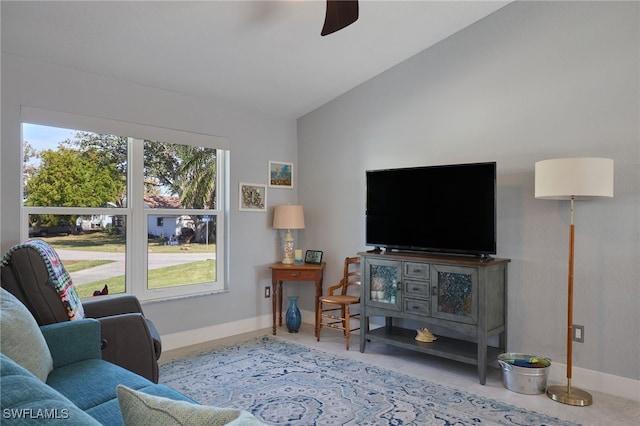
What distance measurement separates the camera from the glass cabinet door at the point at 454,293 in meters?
3.24

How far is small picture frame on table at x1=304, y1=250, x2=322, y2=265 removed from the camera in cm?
473

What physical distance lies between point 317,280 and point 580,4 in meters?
3.26

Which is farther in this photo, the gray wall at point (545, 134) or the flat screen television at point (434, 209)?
the flat screen television at point (434, 209)

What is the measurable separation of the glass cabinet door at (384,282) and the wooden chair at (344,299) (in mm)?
276

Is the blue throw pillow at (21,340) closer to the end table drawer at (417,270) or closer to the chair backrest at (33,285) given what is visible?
the chair backrest at (33,285)

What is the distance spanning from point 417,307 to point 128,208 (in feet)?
8.61

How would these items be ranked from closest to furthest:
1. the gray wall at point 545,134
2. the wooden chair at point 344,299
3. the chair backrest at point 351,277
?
the gray wall at point 545,134 < the wooden chair at point 344,299 < the chair backrest at point 351,277

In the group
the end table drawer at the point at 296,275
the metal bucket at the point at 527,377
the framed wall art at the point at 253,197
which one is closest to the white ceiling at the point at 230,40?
Result: the framed wall art at the point at 253,197

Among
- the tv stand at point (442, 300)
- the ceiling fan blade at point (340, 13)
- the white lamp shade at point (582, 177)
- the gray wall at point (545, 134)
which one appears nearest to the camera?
the ceiling fan blade at point (340, 13)

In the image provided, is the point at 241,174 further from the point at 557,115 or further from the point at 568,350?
the point at 568,350

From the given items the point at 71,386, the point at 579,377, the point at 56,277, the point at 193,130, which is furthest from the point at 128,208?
the point at 579,377

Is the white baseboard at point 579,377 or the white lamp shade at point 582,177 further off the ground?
the white lamp shade at point 582,177

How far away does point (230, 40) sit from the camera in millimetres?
3406

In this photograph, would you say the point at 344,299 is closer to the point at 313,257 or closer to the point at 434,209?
the point at 313,257
